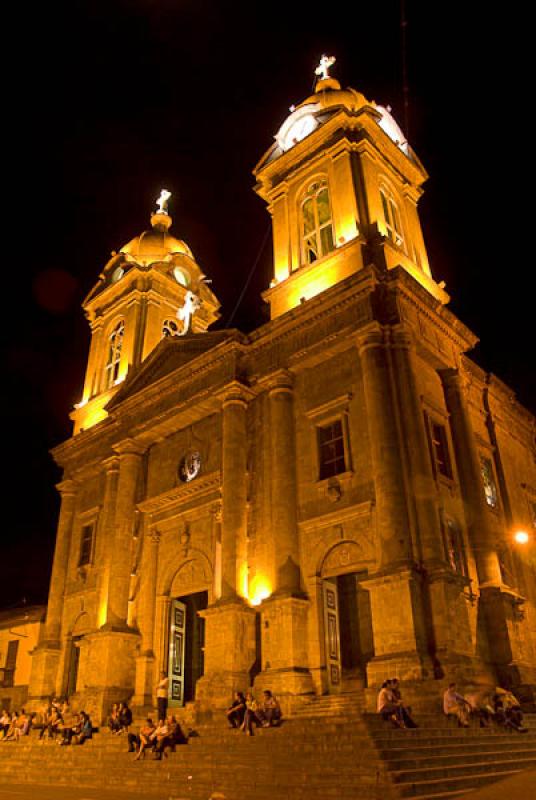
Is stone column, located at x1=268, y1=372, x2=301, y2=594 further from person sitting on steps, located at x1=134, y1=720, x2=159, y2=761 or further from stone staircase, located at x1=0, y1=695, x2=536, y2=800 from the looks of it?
person sitting on steps, located at x1=134, y1=720, x2=159, y2=761

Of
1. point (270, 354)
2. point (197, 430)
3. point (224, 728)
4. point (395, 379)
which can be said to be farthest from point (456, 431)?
point (224, 728)

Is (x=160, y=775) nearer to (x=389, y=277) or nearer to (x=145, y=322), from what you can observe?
(x=389, y=277)

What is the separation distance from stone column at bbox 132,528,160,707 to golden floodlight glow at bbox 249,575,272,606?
5.43 meters

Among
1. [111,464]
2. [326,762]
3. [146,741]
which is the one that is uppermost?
[111,464]

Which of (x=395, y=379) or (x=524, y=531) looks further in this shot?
(x=524, y=531)

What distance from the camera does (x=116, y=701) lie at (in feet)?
75.4

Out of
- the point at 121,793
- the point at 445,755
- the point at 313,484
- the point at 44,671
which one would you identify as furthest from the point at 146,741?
the point at 44,671

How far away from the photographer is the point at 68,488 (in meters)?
31.4

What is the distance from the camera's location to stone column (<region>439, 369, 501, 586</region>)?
20016 mm

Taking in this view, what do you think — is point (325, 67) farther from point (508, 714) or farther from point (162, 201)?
point (508, 714)

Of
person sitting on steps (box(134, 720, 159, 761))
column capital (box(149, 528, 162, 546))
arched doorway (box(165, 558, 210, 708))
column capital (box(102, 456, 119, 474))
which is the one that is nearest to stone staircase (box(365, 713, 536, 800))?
person sitting on steps (box(134, 720, 159, 761))

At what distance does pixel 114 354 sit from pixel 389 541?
70.8 ft

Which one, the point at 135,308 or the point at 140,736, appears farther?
the point at 135,308

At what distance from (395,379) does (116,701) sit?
14770 mm
